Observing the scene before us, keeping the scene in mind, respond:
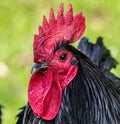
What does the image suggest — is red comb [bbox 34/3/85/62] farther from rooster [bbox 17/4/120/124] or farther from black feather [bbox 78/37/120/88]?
black feather [bbox 78/37/120/88]

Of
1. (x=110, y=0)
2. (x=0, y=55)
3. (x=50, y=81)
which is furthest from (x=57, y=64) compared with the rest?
(x=110, y=0)

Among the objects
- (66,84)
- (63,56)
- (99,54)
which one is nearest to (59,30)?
(63,56)

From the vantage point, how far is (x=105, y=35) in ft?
17.6

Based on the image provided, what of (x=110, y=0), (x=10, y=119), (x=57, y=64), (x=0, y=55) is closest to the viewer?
(x=57, y=64)

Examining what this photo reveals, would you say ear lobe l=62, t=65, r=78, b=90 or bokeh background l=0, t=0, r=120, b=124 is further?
bokeh background l=0, t=0, r=120, b=124

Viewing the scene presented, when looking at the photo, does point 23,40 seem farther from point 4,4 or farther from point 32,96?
point 32,96

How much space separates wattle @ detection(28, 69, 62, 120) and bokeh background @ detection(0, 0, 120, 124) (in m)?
1.79

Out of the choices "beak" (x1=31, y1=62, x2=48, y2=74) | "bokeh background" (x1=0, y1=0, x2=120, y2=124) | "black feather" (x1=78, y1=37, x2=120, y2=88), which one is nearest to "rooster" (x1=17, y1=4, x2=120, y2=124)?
"beak" (x1=31, y1=62, x2=48, y2=74)

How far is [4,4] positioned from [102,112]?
10.1ft

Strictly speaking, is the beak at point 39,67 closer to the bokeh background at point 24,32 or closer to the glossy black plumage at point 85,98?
the glossy black plumage at point 85,98

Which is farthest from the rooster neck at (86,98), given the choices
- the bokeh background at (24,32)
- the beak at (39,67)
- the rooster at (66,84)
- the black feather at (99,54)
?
the bokeh background at (24,32)

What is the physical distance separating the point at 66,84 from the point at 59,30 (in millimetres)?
290

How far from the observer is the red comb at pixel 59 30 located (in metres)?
2.82

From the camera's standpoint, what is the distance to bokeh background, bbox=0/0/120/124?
16.1 feet
